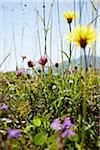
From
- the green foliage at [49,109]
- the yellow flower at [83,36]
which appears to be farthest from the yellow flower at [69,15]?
the yellow flower at [83,36]

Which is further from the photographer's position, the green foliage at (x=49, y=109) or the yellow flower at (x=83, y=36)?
the green foliage at (x=49, y=109)

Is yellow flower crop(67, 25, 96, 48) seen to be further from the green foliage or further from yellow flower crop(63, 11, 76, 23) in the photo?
yellow flower crop(63, 11, 76, 23)

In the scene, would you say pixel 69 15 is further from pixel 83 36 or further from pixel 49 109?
pixel 83 36

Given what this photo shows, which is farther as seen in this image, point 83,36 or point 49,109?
point 49,109

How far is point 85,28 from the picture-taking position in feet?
3.25

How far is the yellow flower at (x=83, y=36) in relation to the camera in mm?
965

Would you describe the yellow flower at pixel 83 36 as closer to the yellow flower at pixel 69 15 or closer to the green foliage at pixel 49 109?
the green foliage at pixel 49 109

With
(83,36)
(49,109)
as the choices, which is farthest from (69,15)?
(83,36)

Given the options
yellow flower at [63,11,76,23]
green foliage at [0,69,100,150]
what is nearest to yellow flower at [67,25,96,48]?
green foliage at [0,69,100,150]

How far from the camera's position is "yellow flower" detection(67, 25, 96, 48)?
965mm

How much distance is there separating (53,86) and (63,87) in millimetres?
49

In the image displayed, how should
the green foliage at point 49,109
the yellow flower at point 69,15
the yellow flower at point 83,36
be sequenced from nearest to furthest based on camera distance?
the yellow flower at point 83,36, the green foliage at point 49,109, the yellow flower at point 69,15

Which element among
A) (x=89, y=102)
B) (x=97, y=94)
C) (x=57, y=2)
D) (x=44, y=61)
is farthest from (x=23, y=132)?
(x=57, y=2)

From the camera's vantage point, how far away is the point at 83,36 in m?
0.97
